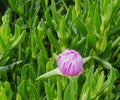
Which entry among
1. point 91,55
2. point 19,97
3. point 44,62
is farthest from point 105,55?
point 19,97

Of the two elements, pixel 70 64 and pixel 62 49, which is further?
pixel 62 49

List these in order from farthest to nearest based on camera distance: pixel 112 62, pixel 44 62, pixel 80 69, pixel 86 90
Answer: pixel 112 62, pixel 44 62, pixel 86 90, pixel 80 69

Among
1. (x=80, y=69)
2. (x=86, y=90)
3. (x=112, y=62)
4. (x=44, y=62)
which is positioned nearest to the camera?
(x=80, y=69)

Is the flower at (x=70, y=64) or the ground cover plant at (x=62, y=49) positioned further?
the ground cover plant at (x=62, y=49)

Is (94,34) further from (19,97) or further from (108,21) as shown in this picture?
(19,97)

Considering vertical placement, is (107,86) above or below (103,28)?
below

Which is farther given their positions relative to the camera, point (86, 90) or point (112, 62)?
point (112, 62)

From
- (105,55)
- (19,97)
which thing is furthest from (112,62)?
(19,97)

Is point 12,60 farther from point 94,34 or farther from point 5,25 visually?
point 94,34

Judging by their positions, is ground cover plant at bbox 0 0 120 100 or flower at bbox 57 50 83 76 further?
ground cover plant at bbox 0 0 120 100
